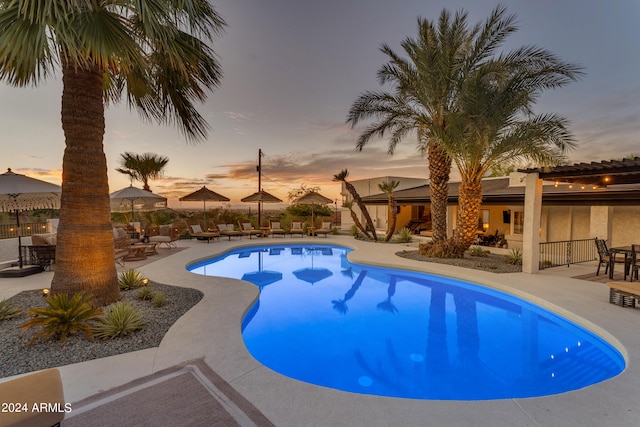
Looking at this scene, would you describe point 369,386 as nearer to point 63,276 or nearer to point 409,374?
point 409,374

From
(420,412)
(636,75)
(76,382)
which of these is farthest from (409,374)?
(636,75)

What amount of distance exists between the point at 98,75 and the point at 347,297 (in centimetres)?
802

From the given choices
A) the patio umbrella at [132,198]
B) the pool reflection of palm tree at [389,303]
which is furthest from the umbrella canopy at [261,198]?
the pool reflection of palm tree at [389,303]

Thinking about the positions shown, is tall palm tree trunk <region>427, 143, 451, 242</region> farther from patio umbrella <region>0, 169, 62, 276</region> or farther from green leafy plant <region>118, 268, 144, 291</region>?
patio umbrella <region>0, 169, 62, 276</region>

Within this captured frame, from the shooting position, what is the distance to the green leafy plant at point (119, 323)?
464cm

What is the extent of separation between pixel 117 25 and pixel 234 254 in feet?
39.9

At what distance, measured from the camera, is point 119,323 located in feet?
15.4

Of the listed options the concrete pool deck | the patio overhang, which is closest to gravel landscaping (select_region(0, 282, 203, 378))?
the concrete pool deck

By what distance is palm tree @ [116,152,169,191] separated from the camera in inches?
737

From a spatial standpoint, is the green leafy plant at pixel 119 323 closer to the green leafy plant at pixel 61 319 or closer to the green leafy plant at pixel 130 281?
the green leafy plant at pixel 61 319

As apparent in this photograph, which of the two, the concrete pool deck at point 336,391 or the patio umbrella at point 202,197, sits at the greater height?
the patio umbrella at point 202,197

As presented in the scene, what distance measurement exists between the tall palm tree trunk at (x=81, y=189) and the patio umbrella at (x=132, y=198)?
9035mm

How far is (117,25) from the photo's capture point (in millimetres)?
3986

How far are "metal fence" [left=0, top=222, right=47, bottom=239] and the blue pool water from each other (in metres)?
12.1
